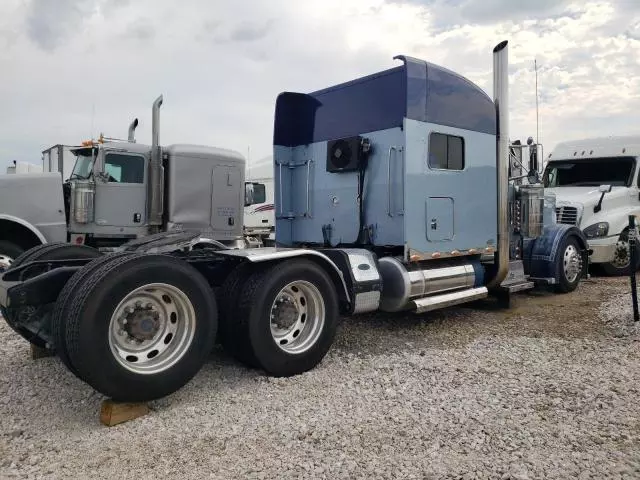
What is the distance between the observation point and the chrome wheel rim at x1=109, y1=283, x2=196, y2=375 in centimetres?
373

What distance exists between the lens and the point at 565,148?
1216 centimetres

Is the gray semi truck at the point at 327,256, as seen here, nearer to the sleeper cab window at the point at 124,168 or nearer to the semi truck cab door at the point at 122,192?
the semi truck cab door at the point at 122,192

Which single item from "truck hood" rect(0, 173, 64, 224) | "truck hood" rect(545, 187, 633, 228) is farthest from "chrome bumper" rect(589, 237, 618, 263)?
"truck hood" rect(0, 173, 64, 224)

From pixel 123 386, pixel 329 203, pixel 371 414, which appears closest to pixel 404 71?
pixel 329 203

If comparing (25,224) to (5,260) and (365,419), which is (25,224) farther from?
(365,419)

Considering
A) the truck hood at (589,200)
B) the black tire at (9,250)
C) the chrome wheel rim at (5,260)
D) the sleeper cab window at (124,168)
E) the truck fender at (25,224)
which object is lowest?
the chrome wheel rim at (5,260)

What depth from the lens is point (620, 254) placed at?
10.9 m

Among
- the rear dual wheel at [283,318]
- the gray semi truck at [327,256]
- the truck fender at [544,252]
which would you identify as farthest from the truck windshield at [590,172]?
the rear dual wheel at [283,318]

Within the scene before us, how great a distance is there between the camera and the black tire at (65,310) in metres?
3.51

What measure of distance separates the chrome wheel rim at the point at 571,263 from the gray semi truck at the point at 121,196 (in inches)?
240

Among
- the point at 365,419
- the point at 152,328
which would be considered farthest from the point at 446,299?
the point at 152,328

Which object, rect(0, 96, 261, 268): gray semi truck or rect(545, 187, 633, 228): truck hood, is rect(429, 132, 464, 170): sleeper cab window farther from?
rect(0, 96, 261, 268): gray semi truck

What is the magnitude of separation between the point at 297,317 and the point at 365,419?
1.32 metres

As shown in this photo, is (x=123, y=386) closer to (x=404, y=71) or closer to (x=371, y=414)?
(x=371, y=414)
